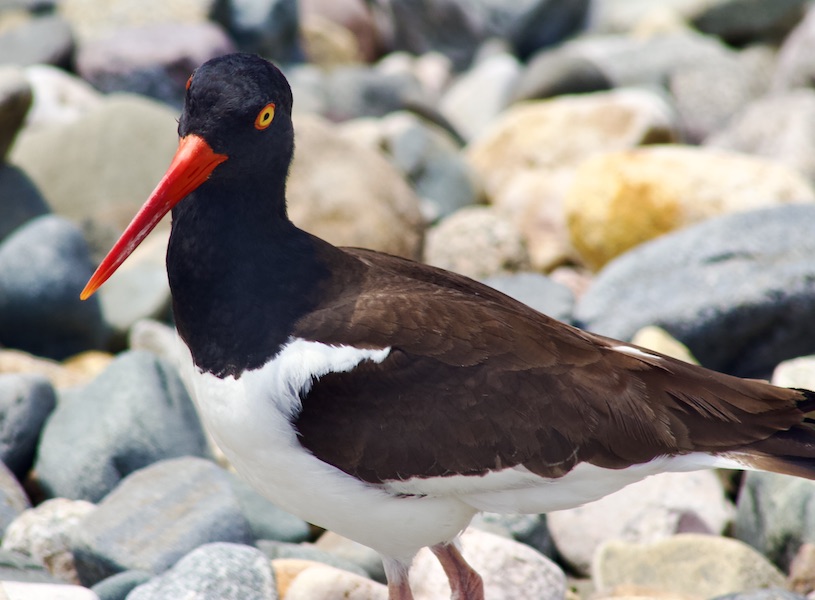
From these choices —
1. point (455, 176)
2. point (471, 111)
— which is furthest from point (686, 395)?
point (471, 111)

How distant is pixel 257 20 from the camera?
50.1 ft

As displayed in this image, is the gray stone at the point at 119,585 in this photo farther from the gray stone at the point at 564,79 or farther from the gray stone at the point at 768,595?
the gray stone at the point at 564,79

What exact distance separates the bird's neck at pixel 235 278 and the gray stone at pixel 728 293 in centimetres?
371

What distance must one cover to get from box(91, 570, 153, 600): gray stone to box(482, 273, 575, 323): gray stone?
341 centimetres

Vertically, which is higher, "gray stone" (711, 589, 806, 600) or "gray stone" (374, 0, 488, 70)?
"gray stone" (374, 0, 488, 70)

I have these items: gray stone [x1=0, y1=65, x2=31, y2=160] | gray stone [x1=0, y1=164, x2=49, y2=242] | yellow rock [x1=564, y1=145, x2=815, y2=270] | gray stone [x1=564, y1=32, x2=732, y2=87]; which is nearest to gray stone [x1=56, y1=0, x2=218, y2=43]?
gray stone [x1=564, y1=32, x2=732, y2=87]

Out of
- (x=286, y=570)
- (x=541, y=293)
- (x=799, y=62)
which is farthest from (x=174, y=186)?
(x=799, y=62)

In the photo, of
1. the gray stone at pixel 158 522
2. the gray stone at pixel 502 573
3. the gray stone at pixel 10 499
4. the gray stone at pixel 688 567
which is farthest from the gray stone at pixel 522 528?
the gray stone at pixel 10 499

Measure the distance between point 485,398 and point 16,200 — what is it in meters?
6.76

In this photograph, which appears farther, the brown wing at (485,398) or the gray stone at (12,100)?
the gray stone at (12,100)

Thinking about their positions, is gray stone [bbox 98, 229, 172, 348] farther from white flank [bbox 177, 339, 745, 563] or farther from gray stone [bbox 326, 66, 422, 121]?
gray stone [bbox 326, 66, 422, 121]

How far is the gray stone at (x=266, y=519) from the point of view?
5820 millimetres

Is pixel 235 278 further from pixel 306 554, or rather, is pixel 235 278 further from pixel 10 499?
pixel 10 499

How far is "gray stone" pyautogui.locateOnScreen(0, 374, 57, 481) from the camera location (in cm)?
628
